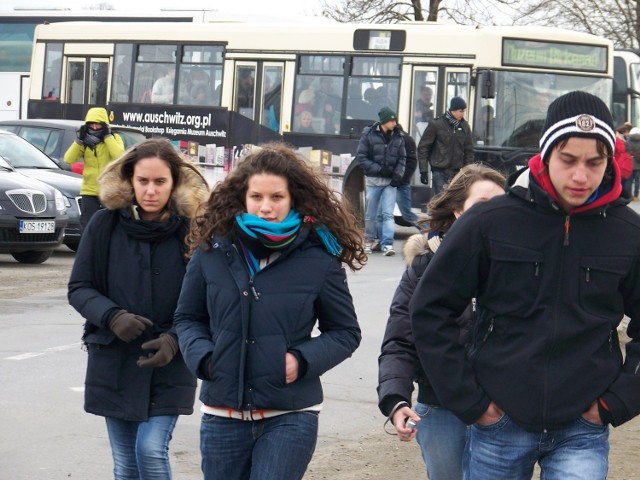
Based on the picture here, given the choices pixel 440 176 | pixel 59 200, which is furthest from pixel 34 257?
pixel 440 176

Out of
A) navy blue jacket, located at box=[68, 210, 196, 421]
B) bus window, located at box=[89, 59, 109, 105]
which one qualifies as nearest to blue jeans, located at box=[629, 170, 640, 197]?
bus window, located at box=[89, 59, 109, 105]

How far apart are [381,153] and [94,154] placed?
4.73 meters

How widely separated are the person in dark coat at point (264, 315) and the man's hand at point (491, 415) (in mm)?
597

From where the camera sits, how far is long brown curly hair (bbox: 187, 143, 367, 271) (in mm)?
4168

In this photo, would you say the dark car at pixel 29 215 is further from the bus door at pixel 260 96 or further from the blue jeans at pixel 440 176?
the bus door at pixel 260 96

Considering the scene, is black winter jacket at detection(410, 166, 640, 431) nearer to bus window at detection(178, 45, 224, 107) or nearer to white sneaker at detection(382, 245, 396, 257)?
white sneaker at detection(382, 245, 396, 257)

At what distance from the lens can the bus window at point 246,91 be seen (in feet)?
68.2

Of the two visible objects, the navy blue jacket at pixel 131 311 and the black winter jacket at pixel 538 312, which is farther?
the navy blue jacket at pixel 131 311

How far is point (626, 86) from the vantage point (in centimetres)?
2483

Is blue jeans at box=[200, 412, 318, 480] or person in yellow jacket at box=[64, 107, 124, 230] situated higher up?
person in yellow jacket at box=[64, 107, 124, 230]

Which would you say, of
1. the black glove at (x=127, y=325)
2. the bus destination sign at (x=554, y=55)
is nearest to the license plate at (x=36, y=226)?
the bus destination sign at (x=554, y=55)

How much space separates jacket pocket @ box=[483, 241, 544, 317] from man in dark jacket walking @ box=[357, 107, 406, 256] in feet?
43.2

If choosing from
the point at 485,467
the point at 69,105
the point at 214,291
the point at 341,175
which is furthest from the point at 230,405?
the point at 69,105

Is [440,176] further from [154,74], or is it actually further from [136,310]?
[136,310]
